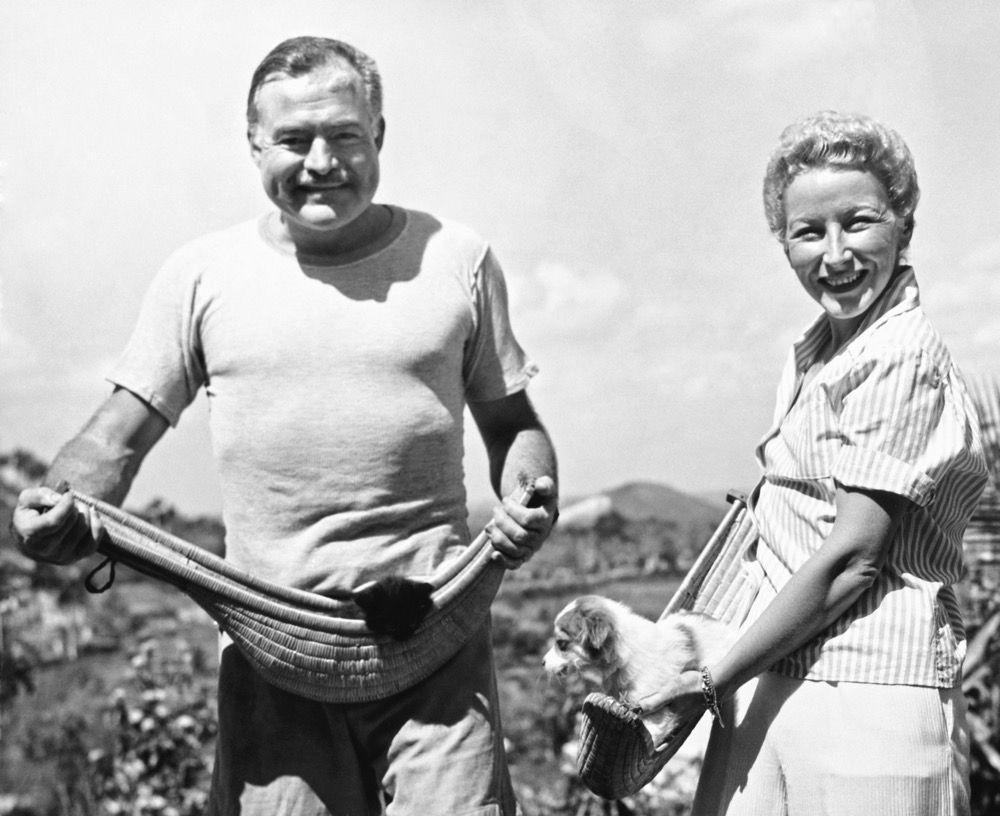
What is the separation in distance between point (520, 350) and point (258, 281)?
0.68m

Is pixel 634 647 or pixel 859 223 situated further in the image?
pixel 634 647

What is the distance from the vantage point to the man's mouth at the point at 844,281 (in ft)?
7.42

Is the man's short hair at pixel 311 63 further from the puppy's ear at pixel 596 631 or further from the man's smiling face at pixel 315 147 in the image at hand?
the puppy's ear at pixel 596 631

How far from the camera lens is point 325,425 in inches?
109

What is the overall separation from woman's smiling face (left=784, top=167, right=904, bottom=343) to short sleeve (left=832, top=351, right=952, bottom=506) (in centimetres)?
17

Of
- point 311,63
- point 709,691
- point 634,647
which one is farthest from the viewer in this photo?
point 311,63

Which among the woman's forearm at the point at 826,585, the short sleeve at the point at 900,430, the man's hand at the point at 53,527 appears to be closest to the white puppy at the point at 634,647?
the woman's forearm at the point at 826,585

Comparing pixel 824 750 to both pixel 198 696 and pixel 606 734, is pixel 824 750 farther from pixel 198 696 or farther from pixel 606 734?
pixel 198 696

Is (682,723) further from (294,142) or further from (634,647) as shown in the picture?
(294,142)

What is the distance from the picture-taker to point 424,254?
2955 mm

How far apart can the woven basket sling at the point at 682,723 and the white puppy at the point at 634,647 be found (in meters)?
0.04

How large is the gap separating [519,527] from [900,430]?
91 cm

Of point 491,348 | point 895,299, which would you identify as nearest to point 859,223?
point 895,299

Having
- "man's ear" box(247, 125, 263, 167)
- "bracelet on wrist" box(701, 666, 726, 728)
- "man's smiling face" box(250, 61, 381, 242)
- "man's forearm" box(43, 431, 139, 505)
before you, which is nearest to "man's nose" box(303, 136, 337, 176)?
"man's smiling face" box(250, 61, 381, 242)
